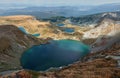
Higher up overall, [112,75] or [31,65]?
[112,75]

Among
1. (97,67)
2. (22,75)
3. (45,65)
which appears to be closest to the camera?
(22,75)

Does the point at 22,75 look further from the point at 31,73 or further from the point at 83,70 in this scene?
the point at 83,70

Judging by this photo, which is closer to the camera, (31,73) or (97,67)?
(31,73)

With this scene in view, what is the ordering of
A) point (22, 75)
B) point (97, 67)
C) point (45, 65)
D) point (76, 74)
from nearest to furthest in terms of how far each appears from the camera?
point (22, 75)
point (76, 74)
point (97, 67)
point (45, 65)

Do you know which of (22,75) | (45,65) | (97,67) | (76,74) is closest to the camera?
(22,75)

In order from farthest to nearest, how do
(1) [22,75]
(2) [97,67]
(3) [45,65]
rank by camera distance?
1. (3) [45,65]
2. (2) [97,67]
3. (1) [22,75]

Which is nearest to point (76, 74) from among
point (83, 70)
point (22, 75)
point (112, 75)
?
point (83, 70)

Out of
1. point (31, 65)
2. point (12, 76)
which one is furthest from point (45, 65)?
point (12, 76)

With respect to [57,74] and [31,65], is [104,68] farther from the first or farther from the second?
[31,65]

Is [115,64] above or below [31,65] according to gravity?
above
